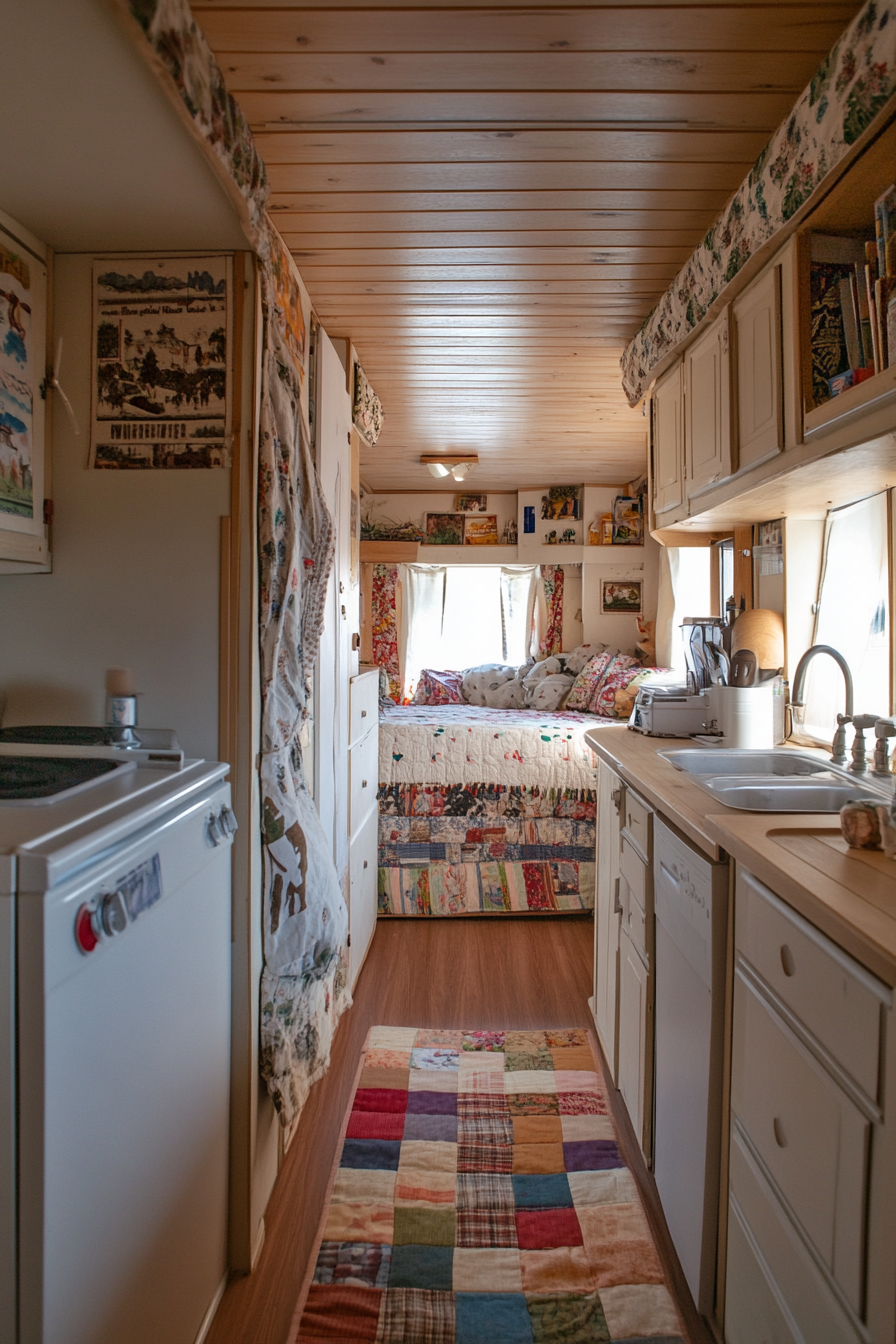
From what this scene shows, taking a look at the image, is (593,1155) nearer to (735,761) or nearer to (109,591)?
(735,761)

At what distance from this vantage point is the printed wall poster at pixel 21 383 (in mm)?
1340

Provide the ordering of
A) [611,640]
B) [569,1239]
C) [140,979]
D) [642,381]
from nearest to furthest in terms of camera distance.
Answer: [140,979] → [569,1239] → [642,381] → [611,640]

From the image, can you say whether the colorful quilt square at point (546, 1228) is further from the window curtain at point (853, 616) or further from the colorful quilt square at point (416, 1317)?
the window curtain at point (853, 616)

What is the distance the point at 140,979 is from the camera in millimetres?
1021

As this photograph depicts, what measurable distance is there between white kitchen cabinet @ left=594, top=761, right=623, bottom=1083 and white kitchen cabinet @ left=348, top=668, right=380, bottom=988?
0.86 m

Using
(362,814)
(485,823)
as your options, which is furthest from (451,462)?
(362,814)

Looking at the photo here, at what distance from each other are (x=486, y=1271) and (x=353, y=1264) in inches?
10.9

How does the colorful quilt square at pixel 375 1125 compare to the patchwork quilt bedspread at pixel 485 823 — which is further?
the patchwork quilt bedspread at pixel 485 823

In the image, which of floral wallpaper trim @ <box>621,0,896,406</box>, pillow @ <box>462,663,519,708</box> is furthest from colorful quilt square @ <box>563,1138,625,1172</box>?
pillow @ <box>462,663,519,708</box>

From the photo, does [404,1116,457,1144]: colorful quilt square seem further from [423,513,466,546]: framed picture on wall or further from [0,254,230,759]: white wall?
[423,513,466,546]: framed picture on wall

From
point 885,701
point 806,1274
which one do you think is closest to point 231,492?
point 806,1274

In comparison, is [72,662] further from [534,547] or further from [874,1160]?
[534,547]

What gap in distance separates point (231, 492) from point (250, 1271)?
1.59 m

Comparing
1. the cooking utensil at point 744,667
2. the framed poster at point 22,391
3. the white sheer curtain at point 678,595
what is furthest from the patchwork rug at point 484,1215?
the white sheer curtain at point 678,595
